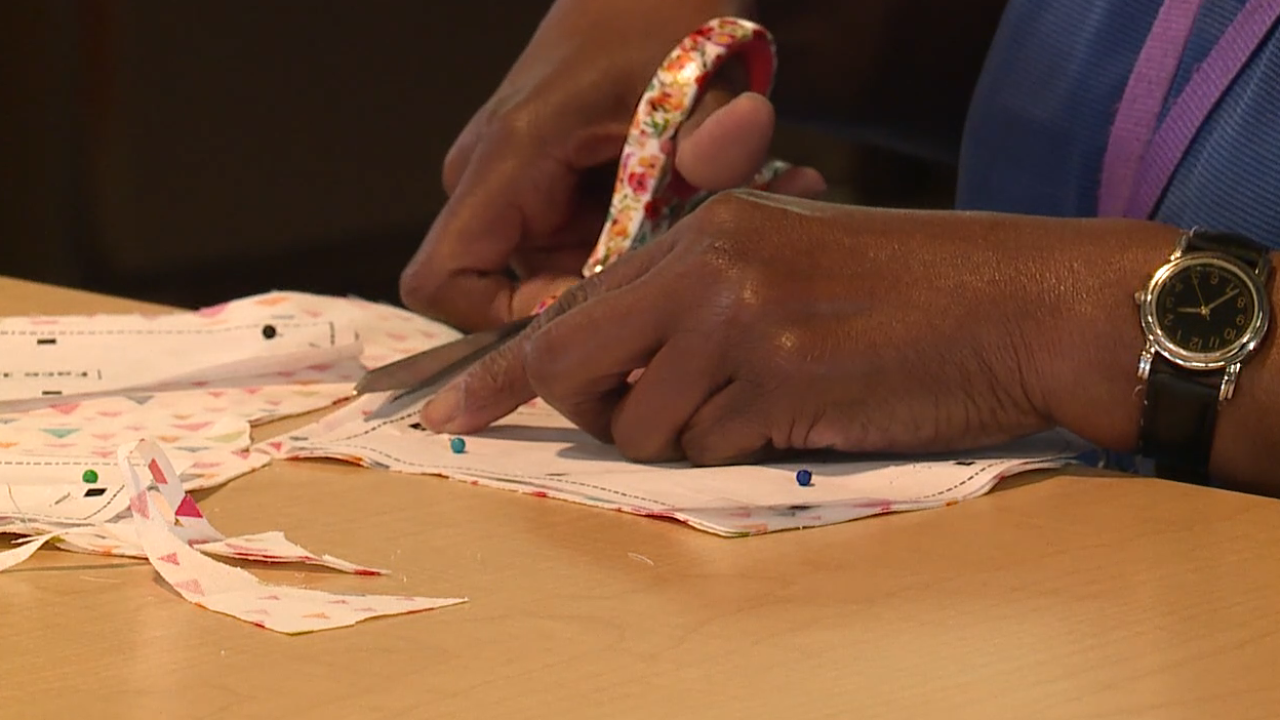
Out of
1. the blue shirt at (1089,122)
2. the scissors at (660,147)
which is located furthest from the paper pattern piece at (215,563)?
the blue shirt at (1089,122)

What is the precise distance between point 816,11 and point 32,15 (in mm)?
1482

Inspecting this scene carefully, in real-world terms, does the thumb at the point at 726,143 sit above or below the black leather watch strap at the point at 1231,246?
above

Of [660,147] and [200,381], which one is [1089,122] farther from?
[200,381]

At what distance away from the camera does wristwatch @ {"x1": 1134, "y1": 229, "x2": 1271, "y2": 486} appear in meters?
0.68

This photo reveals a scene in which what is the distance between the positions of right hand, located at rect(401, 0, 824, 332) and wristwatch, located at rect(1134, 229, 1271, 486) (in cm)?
32

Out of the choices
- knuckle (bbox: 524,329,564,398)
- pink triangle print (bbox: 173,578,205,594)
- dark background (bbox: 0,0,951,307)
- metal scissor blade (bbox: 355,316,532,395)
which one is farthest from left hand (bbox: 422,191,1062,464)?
dark background (bbox: 0,0,951,307)

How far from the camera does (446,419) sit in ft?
2.58

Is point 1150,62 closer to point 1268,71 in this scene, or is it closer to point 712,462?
point 1268,71

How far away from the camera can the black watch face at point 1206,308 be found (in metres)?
0.68

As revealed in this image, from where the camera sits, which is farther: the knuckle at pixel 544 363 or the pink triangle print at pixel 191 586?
the knuckle at pixel 544 363

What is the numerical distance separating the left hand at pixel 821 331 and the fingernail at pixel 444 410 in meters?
0.07

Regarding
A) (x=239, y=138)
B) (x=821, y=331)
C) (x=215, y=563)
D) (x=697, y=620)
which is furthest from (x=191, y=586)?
(x=239, y=138)

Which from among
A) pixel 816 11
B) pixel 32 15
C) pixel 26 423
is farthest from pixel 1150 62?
pixel 32 15

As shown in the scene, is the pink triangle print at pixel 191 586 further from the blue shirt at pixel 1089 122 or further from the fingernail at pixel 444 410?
the blue shirt at pixel 1089 122
